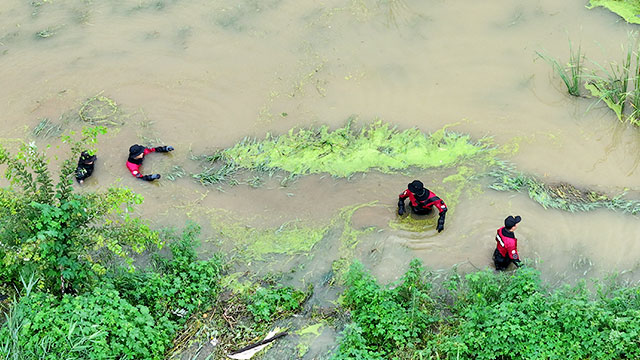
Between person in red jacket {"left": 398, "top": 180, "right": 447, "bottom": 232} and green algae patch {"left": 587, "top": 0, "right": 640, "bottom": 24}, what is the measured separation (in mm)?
4189

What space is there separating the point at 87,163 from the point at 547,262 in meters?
5.05

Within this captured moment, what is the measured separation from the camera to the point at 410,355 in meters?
5.02

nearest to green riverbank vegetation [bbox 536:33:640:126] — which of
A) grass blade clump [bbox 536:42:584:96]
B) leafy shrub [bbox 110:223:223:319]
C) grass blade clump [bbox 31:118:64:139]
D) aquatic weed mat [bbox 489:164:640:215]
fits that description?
grass blade clump [bbox 536:42:584:96]

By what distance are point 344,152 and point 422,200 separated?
130cm

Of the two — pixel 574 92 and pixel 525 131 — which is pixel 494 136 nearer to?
pixel 525 131

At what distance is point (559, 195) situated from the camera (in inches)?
252

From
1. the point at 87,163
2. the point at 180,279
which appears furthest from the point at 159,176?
the point at 180,279

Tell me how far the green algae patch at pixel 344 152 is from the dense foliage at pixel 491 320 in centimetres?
176

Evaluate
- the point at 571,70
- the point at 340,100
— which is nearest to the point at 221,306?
the point at 340,100

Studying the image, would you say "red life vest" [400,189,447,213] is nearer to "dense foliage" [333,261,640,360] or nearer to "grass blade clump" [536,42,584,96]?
"dense foliage" [333,261,640,360]

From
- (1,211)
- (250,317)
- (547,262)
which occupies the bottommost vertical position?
(250,317)

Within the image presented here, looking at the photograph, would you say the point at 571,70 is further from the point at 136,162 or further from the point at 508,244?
the point at 136,162

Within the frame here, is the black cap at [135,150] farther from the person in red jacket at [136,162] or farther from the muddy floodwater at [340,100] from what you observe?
the muddy floodwater at [340,100]

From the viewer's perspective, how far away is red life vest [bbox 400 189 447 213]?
6.02 metres
